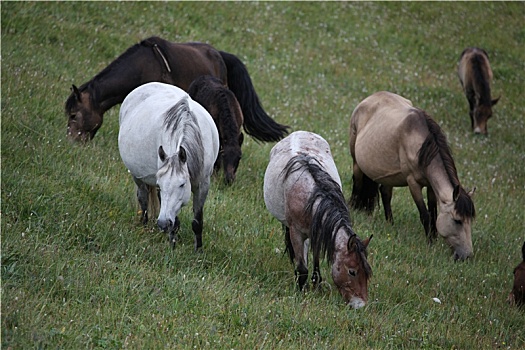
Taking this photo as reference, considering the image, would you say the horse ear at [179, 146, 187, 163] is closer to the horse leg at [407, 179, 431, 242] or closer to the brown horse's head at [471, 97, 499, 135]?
the horse leg at [407, 179, 431, 242]

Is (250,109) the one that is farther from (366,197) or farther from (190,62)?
(366,197)

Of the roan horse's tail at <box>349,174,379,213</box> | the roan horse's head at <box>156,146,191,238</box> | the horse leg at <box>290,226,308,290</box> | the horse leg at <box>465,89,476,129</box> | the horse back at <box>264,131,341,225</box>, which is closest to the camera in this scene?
the roan horse's head at <box>156,146,191,238</box>

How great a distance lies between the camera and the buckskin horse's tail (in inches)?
456

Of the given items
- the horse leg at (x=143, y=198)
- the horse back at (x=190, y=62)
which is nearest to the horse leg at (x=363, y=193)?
the horse back at (x=190, y=62)

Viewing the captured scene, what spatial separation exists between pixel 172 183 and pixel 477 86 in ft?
43.9

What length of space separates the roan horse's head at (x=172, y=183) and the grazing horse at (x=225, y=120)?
3.15 metres

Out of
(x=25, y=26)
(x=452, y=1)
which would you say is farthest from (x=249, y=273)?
(x=452, y=1)

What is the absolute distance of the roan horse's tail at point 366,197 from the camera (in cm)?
1077

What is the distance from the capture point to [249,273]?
718 cm

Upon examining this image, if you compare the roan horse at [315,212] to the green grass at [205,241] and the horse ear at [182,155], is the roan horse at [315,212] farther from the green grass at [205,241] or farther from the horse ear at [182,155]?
the horse ear at [182,155]

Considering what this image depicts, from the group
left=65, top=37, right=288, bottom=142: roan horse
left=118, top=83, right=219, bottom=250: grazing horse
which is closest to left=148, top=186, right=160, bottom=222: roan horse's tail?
left=118, top=83, right=219, bottom=250: grazing horse

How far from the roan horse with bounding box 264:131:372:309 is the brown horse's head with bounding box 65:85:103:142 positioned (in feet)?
12.0

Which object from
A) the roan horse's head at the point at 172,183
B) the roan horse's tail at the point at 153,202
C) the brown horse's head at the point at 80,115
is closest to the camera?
the roan horse's head at the point at 172,183

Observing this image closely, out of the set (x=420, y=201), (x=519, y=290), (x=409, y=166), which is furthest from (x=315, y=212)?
(x=420, y=201)
